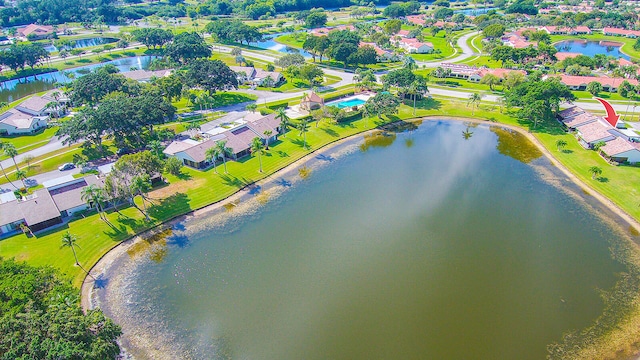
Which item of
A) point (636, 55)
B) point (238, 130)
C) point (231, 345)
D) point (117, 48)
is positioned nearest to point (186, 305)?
point (231, 345)

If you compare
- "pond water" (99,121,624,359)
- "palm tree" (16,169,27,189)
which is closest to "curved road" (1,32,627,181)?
"palm tree" (16,169,27,189)

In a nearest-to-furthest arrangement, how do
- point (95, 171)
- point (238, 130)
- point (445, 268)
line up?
point (445, 268) < point (95, 171) < point (238, 130)

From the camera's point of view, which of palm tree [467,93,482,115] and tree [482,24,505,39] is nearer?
palm tree [467,93,482,115]

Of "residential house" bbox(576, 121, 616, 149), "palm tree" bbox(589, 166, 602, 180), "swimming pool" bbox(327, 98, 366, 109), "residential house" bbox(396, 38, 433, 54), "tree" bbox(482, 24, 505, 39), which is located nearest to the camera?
"palm tree" bbox(589, 166, 602, 180)

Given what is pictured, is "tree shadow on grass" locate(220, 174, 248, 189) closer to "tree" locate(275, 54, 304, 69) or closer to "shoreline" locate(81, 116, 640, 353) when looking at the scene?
"shoreline" locate(81, 116, 640, 353)

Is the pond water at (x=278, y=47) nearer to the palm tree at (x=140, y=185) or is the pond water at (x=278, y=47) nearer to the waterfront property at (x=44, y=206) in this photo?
the palm tree at (x=140, y=185)

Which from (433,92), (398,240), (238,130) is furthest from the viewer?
(433,92)

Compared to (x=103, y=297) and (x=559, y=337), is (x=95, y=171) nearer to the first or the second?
(x=103, y=297)
